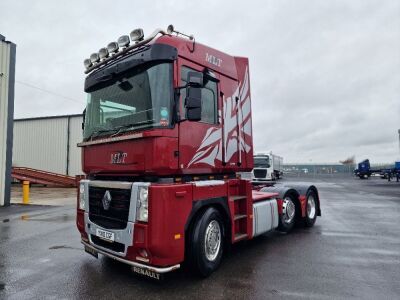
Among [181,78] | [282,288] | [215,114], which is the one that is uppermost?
[181,78]

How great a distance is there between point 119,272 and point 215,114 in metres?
2.87

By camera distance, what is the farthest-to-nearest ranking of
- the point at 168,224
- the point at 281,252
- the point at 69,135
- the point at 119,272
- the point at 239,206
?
the point at 69,135 < the point at 281,252 < the point at 239,206 < the point at 119,272 < the point at 168,224

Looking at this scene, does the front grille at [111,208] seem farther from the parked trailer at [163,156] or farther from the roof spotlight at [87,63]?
the roof spotlight at [87,63]

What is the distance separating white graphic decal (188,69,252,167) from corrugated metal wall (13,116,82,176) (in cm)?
2196

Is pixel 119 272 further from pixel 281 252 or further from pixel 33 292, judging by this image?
pixel 281 252

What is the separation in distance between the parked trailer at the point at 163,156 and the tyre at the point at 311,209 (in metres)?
3.35

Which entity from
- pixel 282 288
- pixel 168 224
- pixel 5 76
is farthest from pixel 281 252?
pixel 5 76

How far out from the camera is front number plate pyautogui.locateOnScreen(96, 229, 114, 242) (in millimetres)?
4312

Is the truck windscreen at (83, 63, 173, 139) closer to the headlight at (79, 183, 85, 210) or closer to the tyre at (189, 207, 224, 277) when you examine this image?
the headlight at (79, 183, 85, 210)

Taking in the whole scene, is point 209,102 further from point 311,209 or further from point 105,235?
point 311,209

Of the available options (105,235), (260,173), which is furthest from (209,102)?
(260,173)

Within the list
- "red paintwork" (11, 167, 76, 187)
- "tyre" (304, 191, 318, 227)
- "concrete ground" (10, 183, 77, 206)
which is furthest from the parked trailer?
"red paintwork" (11, 167, 76, 187)

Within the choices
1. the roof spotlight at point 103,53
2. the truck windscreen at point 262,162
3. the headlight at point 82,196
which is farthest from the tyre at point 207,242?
the truck windscreen at point 262,162

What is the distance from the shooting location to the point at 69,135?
25.6 meters
